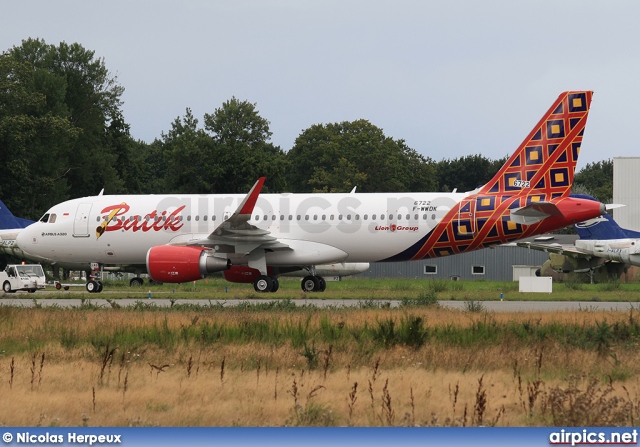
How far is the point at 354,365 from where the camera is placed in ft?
48.6

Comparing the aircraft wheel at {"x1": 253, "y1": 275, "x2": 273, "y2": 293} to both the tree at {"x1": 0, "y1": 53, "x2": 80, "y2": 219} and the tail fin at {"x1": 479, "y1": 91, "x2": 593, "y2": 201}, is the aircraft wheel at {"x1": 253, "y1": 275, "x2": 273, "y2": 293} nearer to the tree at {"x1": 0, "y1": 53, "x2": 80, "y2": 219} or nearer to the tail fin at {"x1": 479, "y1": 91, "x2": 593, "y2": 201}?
the tail fin at {"x1": 479, "y1": 91, "x2": 593, "y2": 201}


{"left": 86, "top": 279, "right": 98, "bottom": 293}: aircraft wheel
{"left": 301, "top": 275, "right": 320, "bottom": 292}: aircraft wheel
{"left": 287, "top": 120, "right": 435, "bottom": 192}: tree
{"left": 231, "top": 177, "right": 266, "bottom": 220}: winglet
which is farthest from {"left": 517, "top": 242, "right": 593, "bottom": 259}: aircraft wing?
{"left": 287, "top": 120, "right": 435, "bottom": 192}: tree

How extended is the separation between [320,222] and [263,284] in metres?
3.13

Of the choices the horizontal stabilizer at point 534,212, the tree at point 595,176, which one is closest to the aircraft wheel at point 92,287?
the horizontal stabilizer at point 534,212

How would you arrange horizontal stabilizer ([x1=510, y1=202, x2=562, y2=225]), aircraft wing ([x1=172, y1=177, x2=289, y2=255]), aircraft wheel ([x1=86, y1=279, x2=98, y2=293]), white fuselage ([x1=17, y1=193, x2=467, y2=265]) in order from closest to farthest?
horizontal stabilizer ([x1=510, y1=202, x2=562, y2=225])
aircraft wing ([x1=172, y1=177, x2=289, y2=255])
white fuselage ([x1=17, y1=193, x2=467, y2=265])
aircraft wheel ([x1=86, y1=279, x2=98, y2=293])

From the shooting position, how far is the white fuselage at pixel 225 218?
34.2m

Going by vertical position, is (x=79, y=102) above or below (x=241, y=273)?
above

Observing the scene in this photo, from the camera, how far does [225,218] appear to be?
35.9m

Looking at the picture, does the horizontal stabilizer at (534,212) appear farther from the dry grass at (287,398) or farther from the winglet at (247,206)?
the dry grass at (287,398)

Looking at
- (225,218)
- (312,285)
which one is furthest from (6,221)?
(312,285)

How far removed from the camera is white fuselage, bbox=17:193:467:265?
112ft

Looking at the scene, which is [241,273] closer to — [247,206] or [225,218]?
[225,218]

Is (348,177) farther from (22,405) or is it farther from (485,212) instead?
(22,405)

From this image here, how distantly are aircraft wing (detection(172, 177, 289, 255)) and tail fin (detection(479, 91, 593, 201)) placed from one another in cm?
895
